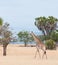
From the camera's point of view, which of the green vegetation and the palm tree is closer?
the green vegetation

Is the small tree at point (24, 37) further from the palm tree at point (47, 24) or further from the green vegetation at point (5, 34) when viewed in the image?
the green vegetation at point (5, 34)

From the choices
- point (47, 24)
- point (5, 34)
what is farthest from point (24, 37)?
point (5, 34)

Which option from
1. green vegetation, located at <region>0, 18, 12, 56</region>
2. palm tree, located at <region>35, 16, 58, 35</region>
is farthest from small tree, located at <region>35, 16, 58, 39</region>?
green vegetation, located at <region>0, 18, 12, 56</region>

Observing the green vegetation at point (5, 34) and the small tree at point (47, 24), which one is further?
the small tree at point (47, 24)

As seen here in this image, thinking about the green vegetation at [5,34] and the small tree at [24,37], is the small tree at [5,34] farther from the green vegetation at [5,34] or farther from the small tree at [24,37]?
the small tree at [24,37]

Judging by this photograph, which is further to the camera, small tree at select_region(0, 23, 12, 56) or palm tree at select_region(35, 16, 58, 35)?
palm tree at select_region(35, 16, 58, 35)

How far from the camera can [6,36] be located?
2947 cm

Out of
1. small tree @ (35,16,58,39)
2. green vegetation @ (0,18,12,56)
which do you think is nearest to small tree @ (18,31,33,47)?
small tree @ (35,16,58,39)

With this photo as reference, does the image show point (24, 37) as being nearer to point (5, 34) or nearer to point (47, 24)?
point (47, 24)

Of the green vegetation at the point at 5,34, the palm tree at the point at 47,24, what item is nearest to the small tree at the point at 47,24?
the palm tree at the point at 47,24

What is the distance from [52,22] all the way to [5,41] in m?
25.5

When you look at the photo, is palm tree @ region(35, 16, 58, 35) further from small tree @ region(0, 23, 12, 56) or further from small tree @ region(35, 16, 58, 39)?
small tree @ region(0, 23, 12, 56)

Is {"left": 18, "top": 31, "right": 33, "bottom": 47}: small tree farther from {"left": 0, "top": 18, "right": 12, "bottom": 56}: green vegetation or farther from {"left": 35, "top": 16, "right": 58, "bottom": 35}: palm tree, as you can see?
{"left": 0, "top": 18, "right": 12, "bottom": 56}: green vegetation

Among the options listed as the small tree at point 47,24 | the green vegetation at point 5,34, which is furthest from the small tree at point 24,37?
the green vegetation at point 5,34
